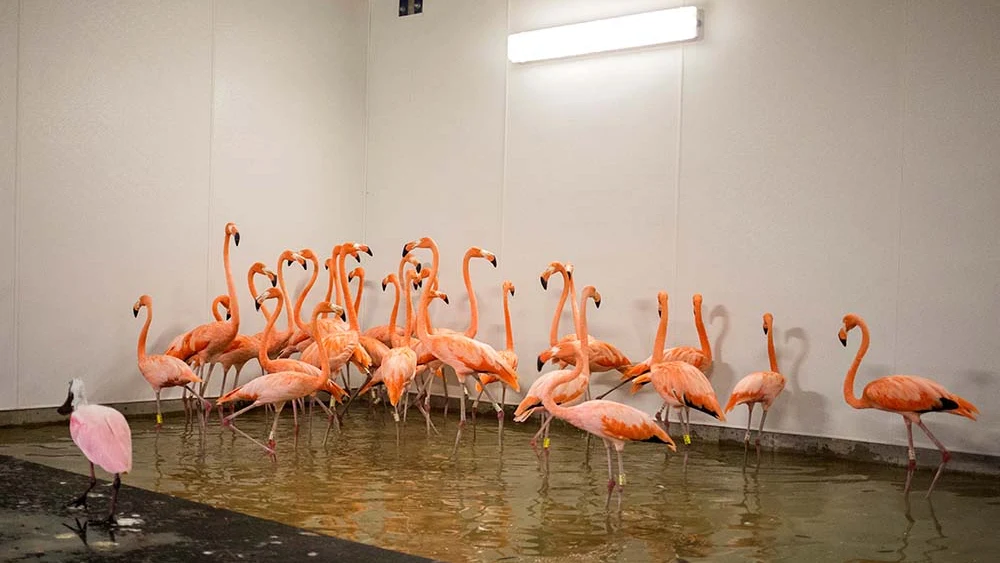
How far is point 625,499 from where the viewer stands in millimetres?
5773

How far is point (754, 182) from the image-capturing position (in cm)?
796

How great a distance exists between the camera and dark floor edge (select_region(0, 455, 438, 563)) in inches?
166

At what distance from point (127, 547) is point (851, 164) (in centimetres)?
553

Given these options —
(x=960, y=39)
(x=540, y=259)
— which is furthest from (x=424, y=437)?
(x=960, y=39)

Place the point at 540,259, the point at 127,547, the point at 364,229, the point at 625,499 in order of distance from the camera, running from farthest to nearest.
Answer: the point at 364,229, the point at 540,259, the point at 625,499, the point at 127,547

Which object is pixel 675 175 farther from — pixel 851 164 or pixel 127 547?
pixel 127 547

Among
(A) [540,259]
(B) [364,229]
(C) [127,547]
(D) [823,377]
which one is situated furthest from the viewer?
(B) [364,229]

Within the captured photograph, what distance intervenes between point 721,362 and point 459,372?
2070mm

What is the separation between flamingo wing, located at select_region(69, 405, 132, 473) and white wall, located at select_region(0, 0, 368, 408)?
372 centimetres

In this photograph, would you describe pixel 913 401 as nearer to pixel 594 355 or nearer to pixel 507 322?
pixel 594 355

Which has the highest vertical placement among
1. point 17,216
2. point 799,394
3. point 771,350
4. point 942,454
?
point 17,216

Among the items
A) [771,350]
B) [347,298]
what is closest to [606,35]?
[771,350]

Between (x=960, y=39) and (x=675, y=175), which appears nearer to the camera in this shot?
(x=960, y=39)

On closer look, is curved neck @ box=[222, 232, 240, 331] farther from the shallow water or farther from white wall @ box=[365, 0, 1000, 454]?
white wall @ box=[365, 0, 1000, 454]
